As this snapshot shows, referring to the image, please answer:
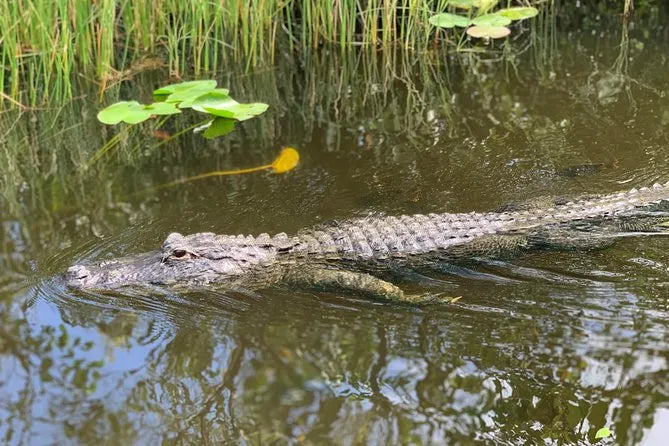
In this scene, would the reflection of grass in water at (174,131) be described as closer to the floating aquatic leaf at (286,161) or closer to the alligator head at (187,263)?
the floating aquatic leaf at (286,161)

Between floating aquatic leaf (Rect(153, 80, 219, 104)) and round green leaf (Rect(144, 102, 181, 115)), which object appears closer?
round green leaf (Rect(144, 102, 181, 115))

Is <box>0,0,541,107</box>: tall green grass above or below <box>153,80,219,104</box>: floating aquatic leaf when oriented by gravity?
above

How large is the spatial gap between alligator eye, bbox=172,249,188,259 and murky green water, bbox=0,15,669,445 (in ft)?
0.77

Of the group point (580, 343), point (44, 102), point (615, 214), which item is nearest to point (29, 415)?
point (580, 343)

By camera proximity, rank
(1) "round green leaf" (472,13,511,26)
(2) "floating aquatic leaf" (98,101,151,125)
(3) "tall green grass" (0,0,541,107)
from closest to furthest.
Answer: (2) "floating aquatic leaf" (98,101,151,125) → (3) "tall green grass" (0,0,541,107) → (1) "round green leaf" (472,13,511,26)

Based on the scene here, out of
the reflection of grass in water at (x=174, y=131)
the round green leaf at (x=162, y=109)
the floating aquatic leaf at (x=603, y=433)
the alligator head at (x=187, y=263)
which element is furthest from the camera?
the round green leaf at (x=162, y=109)

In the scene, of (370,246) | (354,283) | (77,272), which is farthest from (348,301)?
(77,272)

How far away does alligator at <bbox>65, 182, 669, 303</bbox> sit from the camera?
4367 millimetres

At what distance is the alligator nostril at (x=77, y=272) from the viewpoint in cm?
419

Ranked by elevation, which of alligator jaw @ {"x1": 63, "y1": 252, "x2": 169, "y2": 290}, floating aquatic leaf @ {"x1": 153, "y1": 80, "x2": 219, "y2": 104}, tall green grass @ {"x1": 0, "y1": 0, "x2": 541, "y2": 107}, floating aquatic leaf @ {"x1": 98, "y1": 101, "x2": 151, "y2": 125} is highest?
tall green grass @ {"x1": 0, "y1": 0, "x2": 541, "y2": 107}

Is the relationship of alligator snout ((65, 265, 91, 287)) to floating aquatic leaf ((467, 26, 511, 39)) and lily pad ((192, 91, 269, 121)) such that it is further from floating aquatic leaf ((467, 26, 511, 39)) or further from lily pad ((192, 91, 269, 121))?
floating aquatic leaf ((467, 26, 511, 39))

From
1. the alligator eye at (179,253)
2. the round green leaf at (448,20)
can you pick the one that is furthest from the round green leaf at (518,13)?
the alligator eye at (179,253)

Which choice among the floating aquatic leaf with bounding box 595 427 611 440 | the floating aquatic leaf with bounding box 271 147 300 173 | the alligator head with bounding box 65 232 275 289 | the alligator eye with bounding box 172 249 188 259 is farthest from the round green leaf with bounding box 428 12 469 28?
the floating aquatic leaf with bounding box 595 427 611 440

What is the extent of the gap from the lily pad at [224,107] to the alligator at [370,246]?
1.92 meters
